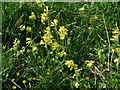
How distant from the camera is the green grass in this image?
2.63 meters

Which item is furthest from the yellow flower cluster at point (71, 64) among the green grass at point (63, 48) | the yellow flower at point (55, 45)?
the yellow flower at point (55, 45)

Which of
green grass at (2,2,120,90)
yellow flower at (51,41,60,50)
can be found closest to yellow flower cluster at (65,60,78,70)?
green grass at (2,2,120,90)

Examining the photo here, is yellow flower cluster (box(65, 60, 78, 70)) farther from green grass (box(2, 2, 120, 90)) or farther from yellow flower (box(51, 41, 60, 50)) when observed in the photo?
yellow flower (box(51, 41, 60, 50))

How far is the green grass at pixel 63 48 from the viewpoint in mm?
2631

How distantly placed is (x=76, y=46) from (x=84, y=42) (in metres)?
0.07

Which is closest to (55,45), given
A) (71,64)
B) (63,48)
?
(63,48)

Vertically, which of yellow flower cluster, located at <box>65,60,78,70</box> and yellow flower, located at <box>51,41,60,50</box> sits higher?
yellow flower, located at <box>51,41,60,50</box>

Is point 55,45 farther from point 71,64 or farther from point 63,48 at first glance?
point 71,64

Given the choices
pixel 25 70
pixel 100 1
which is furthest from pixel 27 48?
pixel 100 1

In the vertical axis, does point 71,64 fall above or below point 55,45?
below

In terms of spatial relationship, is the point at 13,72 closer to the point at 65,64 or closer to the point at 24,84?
the point at 24,84

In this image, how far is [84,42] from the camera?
2855mm

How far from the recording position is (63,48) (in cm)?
269

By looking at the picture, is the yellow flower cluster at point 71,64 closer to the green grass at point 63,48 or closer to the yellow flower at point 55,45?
the green grass at point 63,48
